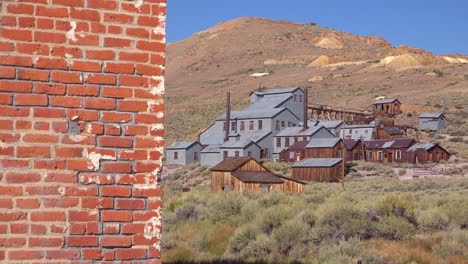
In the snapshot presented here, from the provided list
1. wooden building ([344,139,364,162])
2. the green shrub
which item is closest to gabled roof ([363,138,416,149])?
wooden building ([344,139,364,162])

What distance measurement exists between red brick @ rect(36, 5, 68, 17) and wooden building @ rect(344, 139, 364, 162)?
5673 centimetres

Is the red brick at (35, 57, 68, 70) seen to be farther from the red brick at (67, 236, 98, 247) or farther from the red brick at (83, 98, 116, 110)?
the red brick at (67, 236, 98, 247)

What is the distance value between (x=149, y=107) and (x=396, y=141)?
5783 cm

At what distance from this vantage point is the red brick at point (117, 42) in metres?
4.08

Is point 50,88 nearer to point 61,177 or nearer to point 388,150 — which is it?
point 61,177

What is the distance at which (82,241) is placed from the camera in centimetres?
393

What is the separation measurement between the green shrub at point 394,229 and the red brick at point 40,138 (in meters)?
12.6

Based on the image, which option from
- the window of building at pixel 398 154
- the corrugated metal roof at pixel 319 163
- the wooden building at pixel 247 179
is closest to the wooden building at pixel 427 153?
the window of building at pixel 398 154

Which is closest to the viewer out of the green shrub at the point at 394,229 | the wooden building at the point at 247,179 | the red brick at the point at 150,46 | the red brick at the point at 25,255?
the red brick at the point at 25,255

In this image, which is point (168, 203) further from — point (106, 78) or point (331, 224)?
point (106, 78)

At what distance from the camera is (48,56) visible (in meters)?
3.91

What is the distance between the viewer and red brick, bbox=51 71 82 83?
3.92m

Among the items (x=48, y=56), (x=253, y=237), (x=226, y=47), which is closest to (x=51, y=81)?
(x=48, y=56)

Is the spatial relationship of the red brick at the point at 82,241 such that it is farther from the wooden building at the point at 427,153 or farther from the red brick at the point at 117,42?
the wooden building at the point at 427,153
